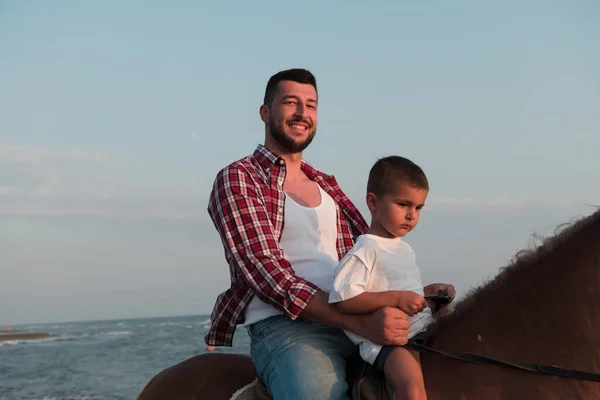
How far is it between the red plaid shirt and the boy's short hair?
22.7 inches

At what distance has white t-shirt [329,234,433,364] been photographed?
2.98 metres

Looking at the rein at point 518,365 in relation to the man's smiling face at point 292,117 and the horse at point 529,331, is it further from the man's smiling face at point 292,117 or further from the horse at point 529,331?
the man's smiling face at point 292,117

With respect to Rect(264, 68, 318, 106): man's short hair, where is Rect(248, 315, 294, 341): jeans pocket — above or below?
below

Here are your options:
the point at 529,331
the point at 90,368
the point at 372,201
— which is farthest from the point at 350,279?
the point at 90,368

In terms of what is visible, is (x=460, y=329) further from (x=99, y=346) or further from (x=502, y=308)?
(x=99, y=346)

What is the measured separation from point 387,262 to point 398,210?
0.24m

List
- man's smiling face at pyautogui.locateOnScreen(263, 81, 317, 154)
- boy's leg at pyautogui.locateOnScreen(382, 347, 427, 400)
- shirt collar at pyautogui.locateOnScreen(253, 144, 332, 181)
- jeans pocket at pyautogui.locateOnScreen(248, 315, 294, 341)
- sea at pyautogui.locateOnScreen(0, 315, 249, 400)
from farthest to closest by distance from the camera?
sea at pyautogui.locateOnScreen(0, 315, 249, 400) → man's smiling face at pyautogui.locateOnScreen(263, 81, 317, 154) → shirt collar at pyautogui.locateOnScreen(253, 144, 332, 181) → jeans pocket at pyautogui.locateOnScreen(248, 315, 294, 341) → boy's leg at pyautogui.locateOnScreen(382, 347, 427, 400)

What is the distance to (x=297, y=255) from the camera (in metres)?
3.55

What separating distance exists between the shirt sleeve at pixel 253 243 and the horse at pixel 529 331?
1.87ft

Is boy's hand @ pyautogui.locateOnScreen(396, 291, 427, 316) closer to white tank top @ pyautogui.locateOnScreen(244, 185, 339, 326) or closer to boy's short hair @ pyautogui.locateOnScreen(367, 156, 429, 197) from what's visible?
boy's short hair @ pyautogui.locateOnScreen(367, 156, 429, 197)

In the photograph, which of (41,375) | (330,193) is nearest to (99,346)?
(41,375)

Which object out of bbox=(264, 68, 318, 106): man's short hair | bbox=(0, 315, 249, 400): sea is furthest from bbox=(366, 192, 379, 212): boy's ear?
bbox=(0, 315, 249, 400): sea

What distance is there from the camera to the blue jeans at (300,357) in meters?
3.01

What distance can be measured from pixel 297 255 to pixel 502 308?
113 cm
